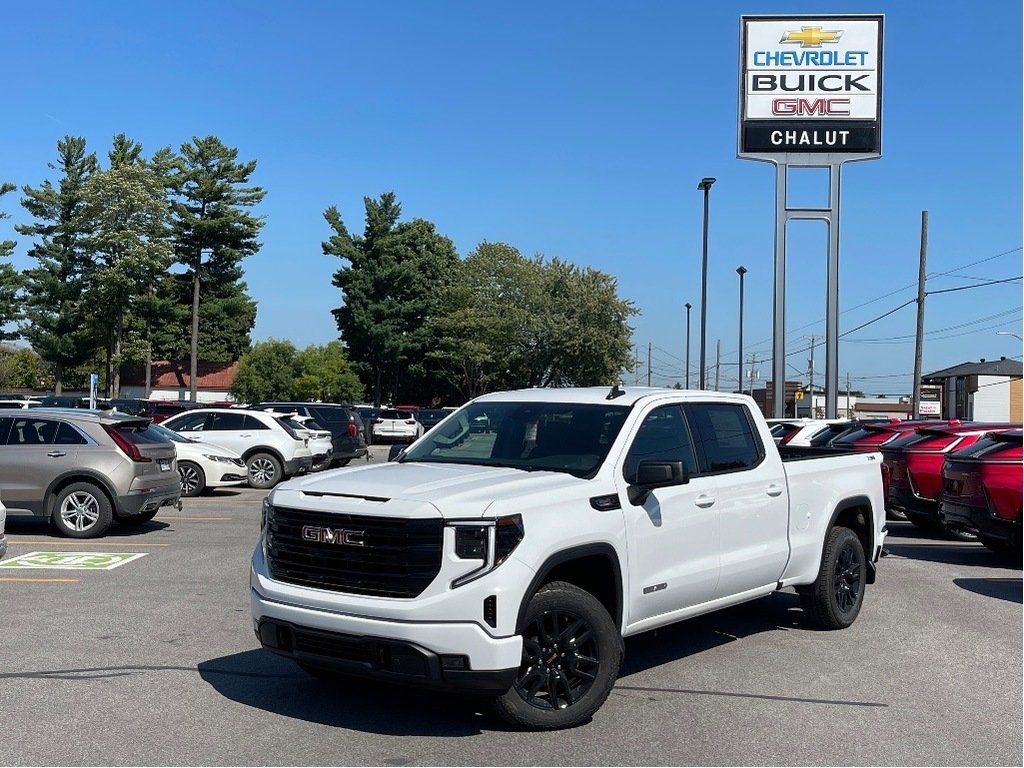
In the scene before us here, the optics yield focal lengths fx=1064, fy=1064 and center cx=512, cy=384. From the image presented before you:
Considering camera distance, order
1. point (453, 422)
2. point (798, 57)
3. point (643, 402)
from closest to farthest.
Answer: point (643, 402), point (453, 422), point (798, 57)

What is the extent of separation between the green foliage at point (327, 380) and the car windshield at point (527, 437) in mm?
63125

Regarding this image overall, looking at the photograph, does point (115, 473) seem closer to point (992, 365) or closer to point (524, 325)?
point (524, 325)

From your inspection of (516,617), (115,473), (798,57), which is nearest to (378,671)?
(516,617)

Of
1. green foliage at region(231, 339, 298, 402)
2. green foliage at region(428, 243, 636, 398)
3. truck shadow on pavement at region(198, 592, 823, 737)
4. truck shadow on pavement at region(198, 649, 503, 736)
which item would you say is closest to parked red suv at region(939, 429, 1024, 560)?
truck shadow on pavement at region(198, 592, 823, 737)

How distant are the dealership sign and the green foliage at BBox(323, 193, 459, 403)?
143 feet

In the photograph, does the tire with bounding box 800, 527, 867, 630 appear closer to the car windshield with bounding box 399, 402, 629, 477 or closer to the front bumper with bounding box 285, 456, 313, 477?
the car windshield with bounding box 399, 402, 629, 477

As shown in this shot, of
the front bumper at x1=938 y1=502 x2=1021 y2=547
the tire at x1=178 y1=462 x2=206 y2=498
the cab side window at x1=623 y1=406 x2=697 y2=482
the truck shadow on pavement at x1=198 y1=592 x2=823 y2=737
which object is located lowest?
the truck shadow on pavement at x1=198 y1=592 x2=823 y2=737

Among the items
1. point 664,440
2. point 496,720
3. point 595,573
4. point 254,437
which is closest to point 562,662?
point 496,720

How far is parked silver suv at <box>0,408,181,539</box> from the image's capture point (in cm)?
1356

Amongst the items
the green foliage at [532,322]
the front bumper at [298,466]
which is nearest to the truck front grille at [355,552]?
the front bumper at [298,466]

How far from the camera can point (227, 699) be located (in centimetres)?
636

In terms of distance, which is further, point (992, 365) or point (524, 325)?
point (992, 365)

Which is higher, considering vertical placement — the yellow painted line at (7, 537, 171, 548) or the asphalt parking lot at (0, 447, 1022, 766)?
the asphalt parking lot at (0, 447, 1022, 766)

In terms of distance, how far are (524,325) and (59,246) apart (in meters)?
29.3
